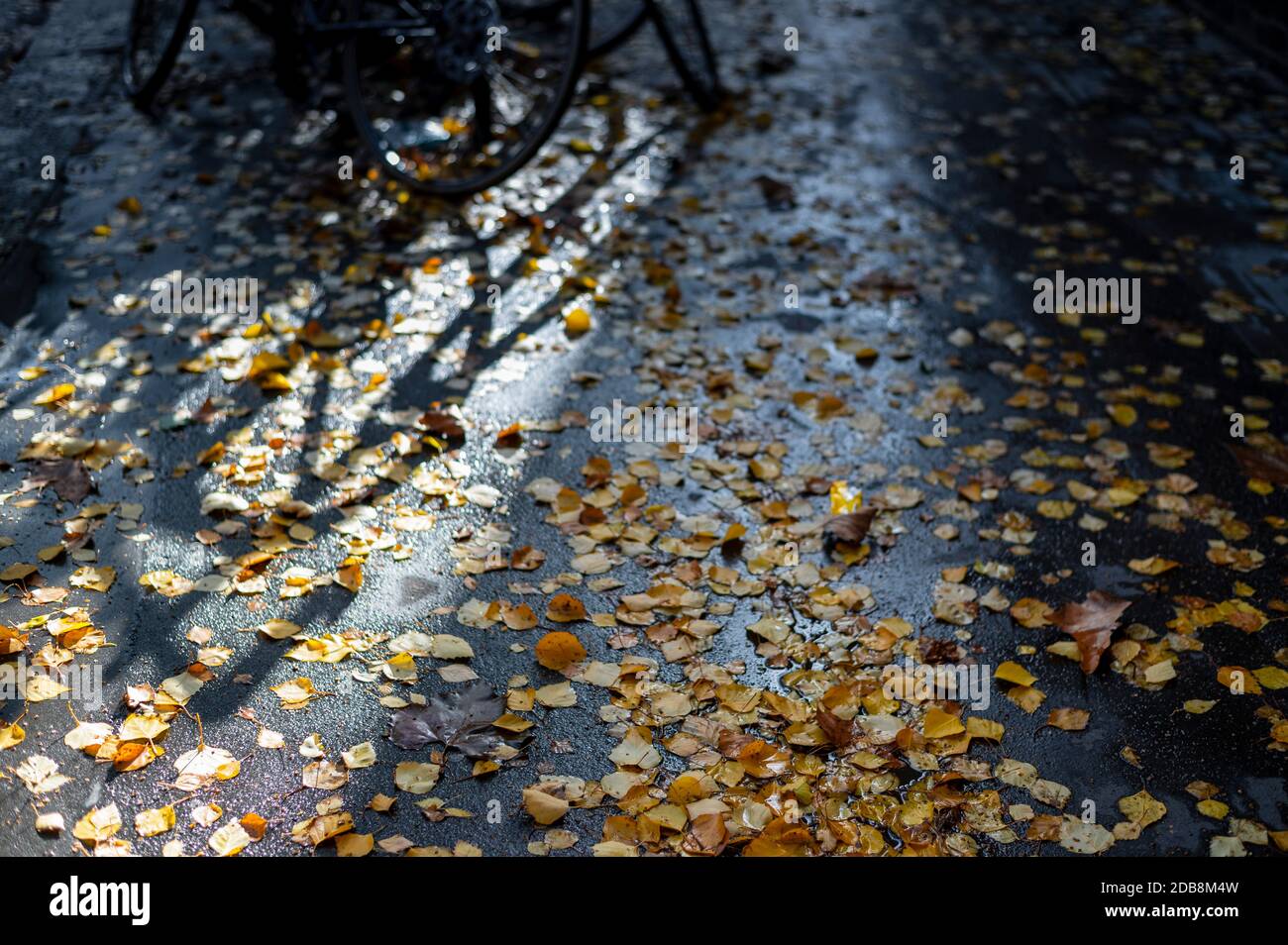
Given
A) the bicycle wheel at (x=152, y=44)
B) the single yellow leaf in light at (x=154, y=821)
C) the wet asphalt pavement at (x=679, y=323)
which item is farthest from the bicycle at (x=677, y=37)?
the single yellow leaf in light at (x=154, y=821)

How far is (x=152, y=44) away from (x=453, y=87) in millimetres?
2296

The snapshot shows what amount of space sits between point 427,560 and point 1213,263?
3916mm

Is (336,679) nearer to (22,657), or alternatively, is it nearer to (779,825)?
(22,657)

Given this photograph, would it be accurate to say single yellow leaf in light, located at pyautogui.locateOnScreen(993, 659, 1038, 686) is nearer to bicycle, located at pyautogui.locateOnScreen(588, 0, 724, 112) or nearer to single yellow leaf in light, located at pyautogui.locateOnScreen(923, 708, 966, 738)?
single yellow leaf in light, located at pyautogui.locateOnScreen(923, 708, 966, 738)

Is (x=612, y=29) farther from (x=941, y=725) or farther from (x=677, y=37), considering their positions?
(x=941, y=725)

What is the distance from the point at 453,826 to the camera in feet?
8.23

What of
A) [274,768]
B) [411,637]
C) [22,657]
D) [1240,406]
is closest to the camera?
[274,768]

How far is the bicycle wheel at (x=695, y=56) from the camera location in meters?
6.38

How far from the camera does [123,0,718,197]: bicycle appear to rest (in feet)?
16.3

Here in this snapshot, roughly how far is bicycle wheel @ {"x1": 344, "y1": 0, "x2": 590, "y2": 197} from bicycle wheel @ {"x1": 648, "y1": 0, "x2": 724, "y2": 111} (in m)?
0.60

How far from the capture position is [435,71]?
5238mm

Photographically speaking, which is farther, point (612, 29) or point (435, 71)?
point (612, 29)

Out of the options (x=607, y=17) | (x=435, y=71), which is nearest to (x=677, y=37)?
(x=607, y=17)
